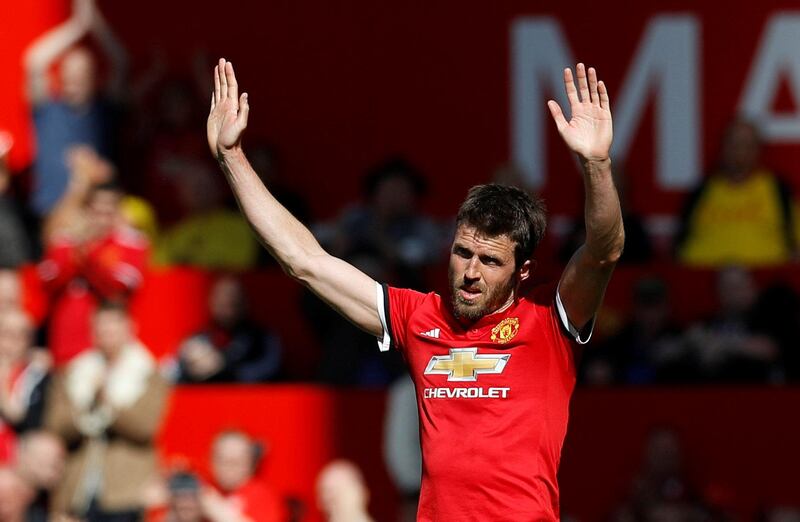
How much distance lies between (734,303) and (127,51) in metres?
5.93

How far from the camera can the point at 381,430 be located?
10.5m

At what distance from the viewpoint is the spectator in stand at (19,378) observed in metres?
10.4

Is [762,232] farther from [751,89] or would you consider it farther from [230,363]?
[230,363]

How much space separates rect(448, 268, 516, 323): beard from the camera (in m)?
5.95

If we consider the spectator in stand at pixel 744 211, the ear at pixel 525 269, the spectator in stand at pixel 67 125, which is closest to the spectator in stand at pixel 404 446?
the spectator in stand at pixel 744 211

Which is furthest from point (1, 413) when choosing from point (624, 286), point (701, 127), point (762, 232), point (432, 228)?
point (701, 127)

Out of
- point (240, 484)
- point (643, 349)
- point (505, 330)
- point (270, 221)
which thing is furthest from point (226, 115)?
point (643, 349)

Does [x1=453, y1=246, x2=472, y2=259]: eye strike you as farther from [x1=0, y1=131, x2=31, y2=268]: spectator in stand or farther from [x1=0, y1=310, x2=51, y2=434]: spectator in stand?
[x1=0, y1=131, x2=31, y2=268]: spectator in stand

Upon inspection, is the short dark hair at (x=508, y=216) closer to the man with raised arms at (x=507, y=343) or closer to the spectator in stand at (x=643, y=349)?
the man with raised arms at (x=507, y=343)

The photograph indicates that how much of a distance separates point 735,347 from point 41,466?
4329 millimetres

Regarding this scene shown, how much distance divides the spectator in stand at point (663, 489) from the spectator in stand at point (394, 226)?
2.03 m

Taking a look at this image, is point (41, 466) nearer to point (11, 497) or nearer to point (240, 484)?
point (11, 497)

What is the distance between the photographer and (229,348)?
11.2 meters

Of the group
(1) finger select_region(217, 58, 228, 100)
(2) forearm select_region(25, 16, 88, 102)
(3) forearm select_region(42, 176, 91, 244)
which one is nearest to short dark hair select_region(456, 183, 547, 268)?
(1) finger select_region(217, 58, 228, 100)
